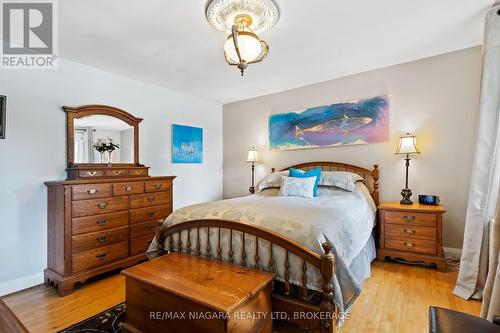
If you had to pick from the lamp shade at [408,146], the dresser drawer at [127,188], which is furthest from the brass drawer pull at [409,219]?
the dresser drawer at [127,188]

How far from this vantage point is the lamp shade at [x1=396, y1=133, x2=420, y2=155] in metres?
2.93

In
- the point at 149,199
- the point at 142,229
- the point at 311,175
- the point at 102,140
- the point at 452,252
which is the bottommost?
the point at 452,252

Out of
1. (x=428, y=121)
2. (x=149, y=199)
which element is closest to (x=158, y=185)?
(x=149, y=199)

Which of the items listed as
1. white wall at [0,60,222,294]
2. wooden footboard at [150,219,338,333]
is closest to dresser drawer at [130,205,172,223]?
white wall at [0,60,222,294]

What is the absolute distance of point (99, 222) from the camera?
8.58 ft

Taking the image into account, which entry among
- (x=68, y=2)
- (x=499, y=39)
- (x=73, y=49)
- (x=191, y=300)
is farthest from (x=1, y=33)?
(x=499, y=39)

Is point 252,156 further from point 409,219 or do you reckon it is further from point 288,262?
point 288,262

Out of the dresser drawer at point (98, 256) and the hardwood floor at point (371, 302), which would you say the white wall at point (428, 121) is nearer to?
the hardwood floor at point (371, 302)

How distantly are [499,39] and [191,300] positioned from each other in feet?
9.95

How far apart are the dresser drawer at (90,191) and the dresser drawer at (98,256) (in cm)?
55

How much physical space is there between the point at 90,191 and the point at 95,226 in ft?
1.21

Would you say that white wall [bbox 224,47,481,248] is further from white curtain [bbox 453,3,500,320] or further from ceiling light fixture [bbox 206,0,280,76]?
ceiling light fixture [bbox 206,0,280,76]

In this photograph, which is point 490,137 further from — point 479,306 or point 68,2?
point 68,2

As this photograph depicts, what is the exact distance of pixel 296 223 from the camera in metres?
1.76
